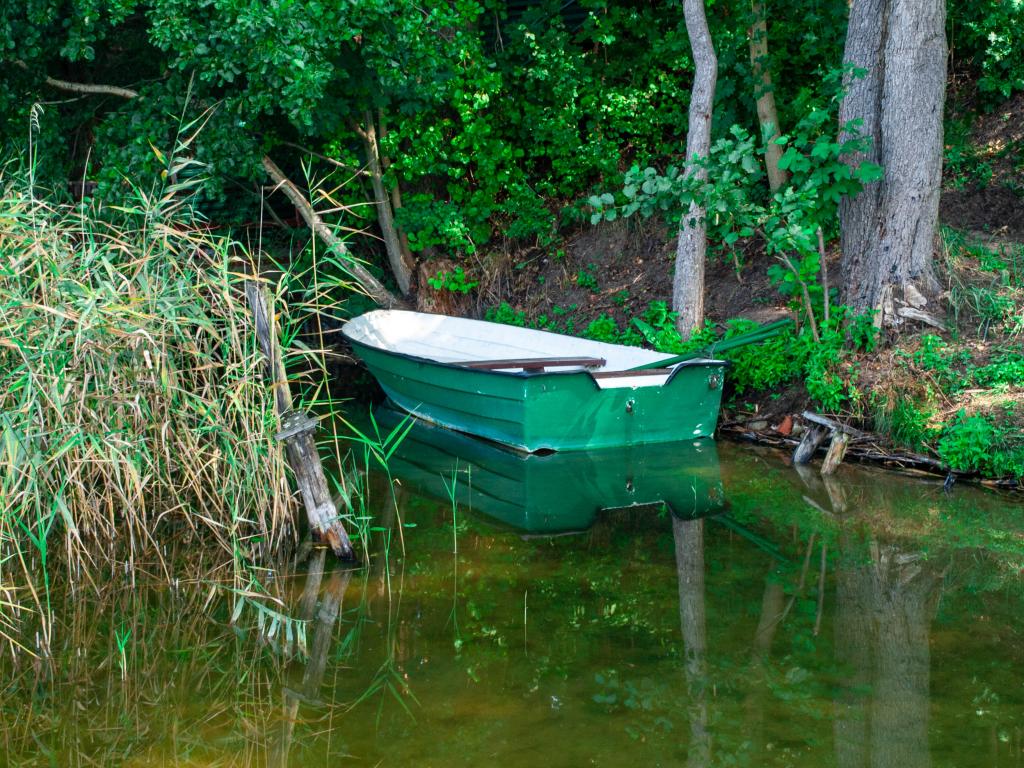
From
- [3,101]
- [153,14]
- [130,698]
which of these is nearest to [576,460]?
[130,698]

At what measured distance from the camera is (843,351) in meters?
7.56

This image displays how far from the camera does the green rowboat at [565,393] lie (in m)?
7.48

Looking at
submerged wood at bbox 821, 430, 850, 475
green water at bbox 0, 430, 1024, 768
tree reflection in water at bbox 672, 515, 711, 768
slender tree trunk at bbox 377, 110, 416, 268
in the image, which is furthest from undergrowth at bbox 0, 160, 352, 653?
slender tree trunk at bbox 377, 110, 416, 268

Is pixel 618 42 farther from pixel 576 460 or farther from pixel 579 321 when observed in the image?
pixel 576 460

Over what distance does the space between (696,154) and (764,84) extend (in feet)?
3.86

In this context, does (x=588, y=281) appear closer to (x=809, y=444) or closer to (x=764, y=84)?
(x=764, y=84)

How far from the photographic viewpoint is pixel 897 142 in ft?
24.6

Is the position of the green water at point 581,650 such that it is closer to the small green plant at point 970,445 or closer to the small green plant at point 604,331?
the small green plant at point 970,445

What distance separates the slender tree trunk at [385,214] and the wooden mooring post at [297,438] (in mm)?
5787

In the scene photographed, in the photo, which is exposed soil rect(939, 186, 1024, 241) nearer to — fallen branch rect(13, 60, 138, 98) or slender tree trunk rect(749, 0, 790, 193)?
slender tree trunk rect(749, 0, 790, 193)

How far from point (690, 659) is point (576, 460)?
11.6 ft

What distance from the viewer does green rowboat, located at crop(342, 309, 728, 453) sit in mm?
7477

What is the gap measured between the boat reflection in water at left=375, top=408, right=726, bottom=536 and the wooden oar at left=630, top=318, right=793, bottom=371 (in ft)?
2.11

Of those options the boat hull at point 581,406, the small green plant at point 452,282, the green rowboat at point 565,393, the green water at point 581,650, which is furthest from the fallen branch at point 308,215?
the green water at point 581,650
